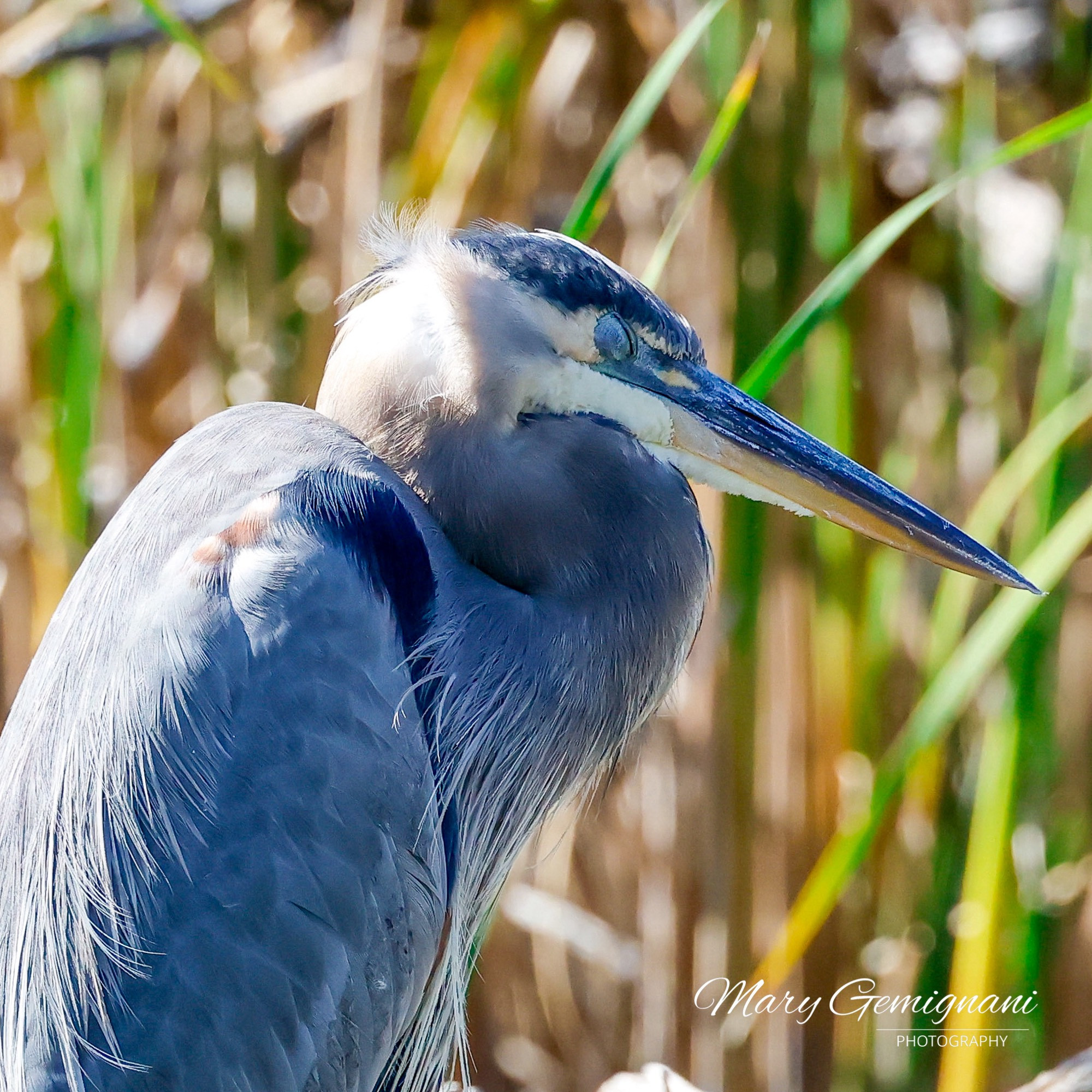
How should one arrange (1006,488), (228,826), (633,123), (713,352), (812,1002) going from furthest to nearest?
1. (812,1002)
2. (713,352)
3. (1006,488)
4. (633,123)
5. (228,826)

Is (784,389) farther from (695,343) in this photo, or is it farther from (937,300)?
(695,343)

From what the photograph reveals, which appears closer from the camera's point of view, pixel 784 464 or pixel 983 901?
pixel 784 464

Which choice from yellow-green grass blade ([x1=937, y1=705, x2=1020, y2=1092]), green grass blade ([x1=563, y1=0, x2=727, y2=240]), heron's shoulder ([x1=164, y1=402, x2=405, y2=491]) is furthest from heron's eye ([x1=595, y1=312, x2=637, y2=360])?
yellow-green grass blade ([x1=937, y1=705, x2=1020, y2=1092])

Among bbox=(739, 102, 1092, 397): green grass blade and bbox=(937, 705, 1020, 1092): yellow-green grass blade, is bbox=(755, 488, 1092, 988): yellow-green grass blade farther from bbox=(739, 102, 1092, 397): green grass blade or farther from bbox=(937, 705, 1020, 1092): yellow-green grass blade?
bbox=(739, 102, 1092, 397): green grass blade

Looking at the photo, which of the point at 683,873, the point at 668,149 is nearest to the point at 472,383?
the point at 668,149

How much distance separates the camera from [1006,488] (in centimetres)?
128

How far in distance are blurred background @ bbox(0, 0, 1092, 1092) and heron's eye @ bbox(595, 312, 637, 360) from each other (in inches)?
20.0

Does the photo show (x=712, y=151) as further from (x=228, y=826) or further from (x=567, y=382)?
(x=228, y=826)

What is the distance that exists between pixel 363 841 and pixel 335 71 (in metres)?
1.31

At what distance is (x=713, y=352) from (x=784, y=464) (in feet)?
1.65

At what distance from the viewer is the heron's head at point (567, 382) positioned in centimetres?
106

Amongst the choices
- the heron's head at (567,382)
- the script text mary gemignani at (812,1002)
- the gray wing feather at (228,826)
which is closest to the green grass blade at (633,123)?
the heron's head at (567,382)

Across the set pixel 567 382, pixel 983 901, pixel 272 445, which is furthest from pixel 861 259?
pixel 983 901

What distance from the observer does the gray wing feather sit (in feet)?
3.21
